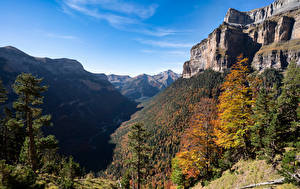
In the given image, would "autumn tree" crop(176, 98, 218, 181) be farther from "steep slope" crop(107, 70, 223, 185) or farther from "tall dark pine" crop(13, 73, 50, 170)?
"steep slope" crop(107, 70, 223, 185)

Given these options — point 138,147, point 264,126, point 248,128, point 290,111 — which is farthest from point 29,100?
point 290,111

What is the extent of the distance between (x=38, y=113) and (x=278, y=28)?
269056 millimetres

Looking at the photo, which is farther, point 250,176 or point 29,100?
point 29,100

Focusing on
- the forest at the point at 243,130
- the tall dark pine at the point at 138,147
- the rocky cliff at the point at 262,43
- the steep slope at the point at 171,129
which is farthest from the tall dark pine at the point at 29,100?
the rocky cliff at the point at 262,43

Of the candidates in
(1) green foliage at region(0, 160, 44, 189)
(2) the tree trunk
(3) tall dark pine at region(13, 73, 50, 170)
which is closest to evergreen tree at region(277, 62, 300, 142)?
(1) green foliage at region(0, 160, 44, 189)

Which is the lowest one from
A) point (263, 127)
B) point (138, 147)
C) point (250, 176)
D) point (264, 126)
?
point (138, 147)

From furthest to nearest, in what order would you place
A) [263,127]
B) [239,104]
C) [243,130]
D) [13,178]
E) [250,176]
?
[263,127]
[239,104]
[243,130]
[250,176]
[13,178]

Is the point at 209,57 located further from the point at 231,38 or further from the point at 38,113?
the point at 38,113

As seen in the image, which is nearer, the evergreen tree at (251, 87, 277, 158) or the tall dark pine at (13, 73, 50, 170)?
the evergreen tree at (251, 87, 277, 158)

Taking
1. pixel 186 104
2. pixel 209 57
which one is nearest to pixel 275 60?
pixel 209 57

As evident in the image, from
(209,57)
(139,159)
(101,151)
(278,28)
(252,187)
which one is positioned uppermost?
(278,28)

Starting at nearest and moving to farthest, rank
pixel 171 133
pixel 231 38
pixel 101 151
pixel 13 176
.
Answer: pixel 13 176
pixel 171 133
pixel 101 151
pixel 231 38

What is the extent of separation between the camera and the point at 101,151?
168 metres

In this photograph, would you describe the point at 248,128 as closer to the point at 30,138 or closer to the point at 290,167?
the point at 290,167
